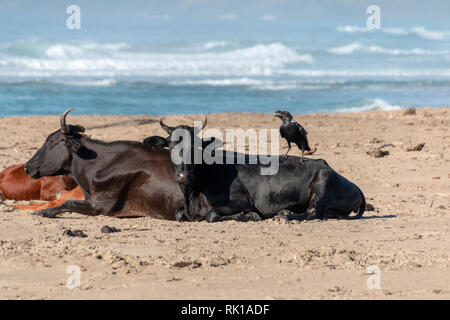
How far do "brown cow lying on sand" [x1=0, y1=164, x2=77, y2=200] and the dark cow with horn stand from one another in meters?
1.00

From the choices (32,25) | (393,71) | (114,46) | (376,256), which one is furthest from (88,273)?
(32,25)

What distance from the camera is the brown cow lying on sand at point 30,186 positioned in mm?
11156

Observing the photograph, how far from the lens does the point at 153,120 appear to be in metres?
18.9

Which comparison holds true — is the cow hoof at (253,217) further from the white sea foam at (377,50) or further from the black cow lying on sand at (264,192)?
the white sea foam at (377,50)

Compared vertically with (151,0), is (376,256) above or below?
below

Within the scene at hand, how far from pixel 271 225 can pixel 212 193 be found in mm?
916

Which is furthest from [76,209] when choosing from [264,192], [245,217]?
[264,192]

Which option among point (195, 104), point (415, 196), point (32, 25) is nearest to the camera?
point (415, 196)

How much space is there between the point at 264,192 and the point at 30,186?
3.64m

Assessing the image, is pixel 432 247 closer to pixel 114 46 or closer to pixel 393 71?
pixel 393 71

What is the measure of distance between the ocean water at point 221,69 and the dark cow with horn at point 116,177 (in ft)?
52.4

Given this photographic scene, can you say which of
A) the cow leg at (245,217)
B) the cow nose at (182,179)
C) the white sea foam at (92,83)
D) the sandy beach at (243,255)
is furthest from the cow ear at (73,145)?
the white sea foam at (92,83)
